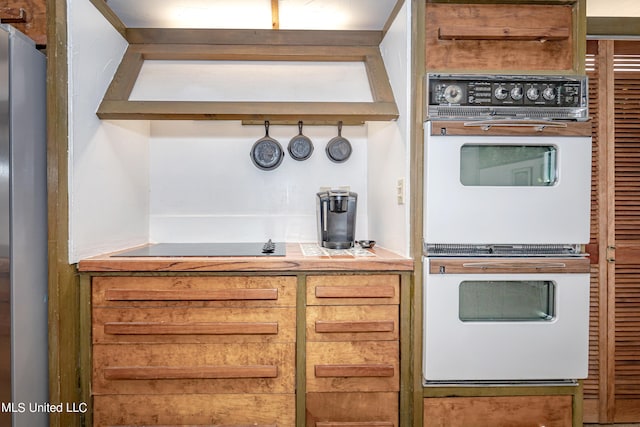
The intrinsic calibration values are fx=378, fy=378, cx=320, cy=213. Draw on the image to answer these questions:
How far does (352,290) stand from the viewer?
5.33 feet

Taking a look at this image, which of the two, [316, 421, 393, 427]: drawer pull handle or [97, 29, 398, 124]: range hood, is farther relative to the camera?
[97, 29, 398, 124]: range hood

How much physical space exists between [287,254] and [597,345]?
1751 mm

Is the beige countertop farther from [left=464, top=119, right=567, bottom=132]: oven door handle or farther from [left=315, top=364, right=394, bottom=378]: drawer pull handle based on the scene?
[left=464, top=119, right=567, bottom=132]: oven door handle

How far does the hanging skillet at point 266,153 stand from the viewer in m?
2.28

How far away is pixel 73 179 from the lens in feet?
5.11

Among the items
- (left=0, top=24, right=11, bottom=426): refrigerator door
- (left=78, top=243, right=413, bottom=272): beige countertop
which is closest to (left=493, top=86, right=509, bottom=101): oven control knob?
(left=78, top=243, right=413, bottom=272): beige countertop

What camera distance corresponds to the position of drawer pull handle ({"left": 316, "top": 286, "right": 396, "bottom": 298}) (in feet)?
5.30

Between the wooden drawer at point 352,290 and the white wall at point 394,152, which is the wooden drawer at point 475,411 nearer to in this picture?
the wooden drawer at point 352,290

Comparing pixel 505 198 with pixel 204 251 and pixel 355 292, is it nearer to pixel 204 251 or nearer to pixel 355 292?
pixel 355 292

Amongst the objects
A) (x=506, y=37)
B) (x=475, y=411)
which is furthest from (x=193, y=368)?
(x=506, y=37)

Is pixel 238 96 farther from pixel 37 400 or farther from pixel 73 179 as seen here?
pixel 37 400

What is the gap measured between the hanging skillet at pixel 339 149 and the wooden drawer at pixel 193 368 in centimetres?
116

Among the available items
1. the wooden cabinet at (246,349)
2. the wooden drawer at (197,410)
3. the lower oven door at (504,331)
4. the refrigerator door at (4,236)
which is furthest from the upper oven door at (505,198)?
the refrigerator door at (4,236)

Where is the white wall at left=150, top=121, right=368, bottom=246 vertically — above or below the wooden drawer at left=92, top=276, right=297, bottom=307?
above
